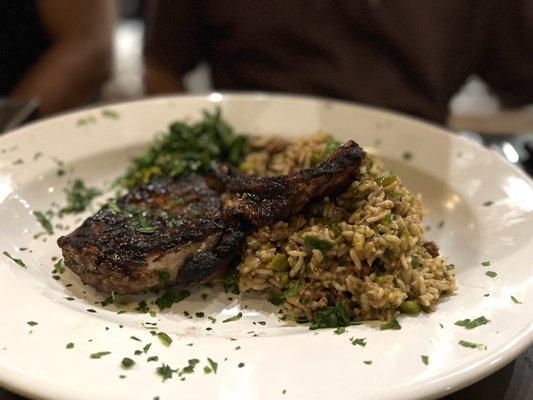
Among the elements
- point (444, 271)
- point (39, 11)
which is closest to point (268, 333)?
point (444, 271)

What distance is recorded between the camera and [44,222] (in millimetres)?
2551

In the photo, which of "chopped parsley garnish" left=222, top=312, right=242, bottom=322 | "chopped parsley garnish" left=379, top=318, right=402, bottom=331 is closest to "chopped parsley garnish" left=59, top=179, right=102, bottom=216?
"chopped parsley garnish" left=222, top=312, right=242, bottom=322

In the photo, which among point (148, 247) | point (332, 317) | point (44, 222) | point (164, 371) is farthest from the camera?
point (44, 222)

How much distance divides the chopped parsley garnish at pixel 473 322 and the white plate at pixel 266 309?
0.02m

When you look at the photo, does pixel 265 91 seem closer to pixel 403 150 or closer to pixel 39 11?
pixel 403 150

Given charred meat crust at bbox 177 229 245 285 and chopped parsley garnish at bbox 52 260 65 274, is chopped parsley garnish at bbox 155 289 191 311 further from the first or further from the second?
chopped parsley garnish at bbox 52 260 65 274

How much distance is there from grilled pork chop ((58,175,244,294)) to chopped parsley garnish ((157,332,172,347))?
1.04 feet

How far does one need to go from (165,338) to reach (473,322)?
98cm

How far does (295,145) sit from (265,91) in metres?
1.09

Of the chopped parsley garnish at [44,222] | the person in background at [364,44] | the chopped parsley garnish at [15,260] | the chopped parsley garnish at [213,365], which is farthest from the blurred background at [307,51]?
the chopped parsley garnish at [213,365]

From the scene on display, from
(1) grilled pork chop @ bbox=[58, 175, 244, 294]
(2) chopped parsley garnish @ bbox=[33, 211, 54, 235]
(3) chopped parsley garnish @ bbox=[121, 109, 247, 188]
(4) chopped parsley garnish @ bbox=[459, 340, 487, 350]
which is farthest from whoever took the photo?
(3) chopped parsley garnish @ bbox=[121, 109, 247, 188]

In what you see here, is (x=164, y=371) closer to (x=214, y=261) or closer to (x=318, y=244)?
(x=214, y=261)

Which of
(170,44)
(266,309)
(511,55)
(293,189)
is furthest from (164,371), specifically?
(511,55)

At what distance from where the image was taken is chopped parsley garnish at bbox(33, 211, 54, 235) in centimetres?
252
